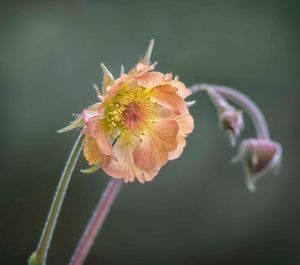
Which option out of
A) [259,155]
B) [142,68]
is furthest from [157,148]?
[259,155]

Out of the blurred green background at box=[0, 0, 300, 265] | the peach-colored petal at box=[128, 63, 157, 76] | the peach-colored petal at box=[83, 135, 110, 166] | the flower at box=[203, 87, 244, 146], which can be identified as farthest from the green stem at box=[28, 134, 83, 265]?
the blurred green background at box=[0, 0, 300, 265]

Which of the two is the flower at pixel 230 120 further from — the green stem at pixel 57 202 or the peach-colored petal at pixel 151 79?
the green stem at pixel 57 202

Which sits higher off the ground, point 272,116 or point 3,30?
point 272,116

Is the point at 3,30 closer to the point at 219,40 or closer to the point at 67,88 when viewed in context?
the point at 67,88

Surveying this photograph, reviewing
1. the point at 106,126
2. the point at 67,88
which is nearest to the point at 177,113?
the point at 106,126

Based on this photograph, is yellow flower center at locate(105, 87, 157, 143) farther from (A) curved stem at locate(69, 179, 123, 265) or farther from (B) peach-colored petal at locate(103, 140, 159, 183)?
(A) curved stem at locate(69, 179, 123, 265)

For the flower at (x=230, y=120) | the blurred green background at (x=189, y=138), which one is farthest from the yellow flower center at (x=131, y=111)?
the blurred green background at (x=189, y=138)
